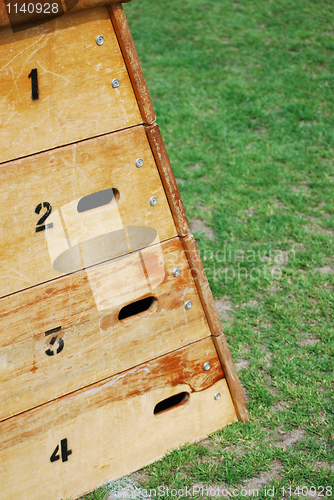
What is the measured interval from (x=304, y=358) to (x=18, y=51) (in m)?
1.99

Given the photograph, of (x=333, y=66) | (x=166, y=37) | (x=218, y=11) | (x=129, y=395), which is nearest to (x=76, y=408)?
(x=129, y=395)

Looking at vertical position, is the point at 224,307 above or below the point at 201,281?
below

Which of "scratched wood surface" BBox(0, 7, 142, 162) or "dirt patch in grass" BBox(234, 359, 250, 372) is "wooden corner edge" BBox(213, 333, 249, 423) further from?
"scratched wood surface" BBox(0, 7, 142, 162)

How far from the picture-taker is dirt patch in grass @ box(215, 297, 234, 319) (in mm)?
2930

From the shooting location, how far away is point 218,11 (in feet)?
21.5

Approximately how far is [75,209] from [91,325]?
462 millimetres

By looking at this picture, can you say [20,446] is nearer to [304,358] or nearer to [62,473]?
→ [62,473]

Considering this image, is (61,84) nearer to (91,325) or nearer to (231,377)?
(91,325)

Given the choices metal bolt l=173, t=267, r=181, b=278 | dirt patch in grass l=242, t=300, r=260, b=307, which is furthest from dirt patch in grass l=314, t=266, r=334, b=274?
metal bolt l=173, t=267, r=181, b=278

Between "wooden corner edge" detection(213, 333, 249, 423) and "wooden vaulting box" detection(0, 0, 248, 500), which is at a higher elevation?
"wooden vaulting box" detection(0, 0, 248, 500)

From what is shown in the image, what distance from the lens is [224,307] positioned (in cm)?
299

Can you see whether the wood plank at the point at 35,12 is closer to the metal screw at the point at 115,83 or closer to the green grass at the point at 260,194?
the metal screw at the point at 115,83

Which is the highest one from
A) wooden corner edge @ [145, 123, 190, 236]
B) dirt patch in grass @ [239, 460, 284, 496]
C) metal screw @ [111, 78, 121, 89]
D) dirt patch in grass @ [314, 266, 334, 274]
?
metal screw @ [111, 78, 121, 89]

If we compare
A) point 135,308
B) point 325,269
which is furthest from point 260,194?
point 135,308
